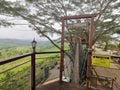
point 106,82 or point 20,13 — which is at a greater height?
point 20,13

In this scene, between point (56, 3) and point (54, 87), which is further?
point (56, 3)

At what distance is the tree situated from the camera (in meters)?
5.38

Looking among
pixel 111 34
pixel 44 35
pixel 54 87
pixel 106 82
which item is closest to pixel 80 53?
pixel 54 87

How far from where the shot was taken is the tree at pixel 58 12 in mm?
5379

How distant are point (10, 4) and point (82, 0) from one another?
2747 millimetres

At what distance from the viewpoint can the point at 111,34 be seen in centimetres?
638

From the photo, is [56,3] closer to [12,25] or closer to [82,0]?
[82,0]

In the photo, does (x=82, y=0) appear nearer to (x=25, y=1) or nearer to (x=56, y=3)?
(x=56, y=3)

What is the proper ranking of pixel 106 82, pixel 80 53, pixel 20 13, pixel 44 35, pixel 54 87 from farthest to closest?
1. pixel 44 35
2. pixel 20 13
3. pixel 106 82
4. pixel 80 53
5. pixel 54 87

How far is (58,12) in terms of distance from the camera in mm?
5852

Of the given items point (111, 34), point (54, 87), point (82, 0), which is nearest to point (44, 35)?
point (82, 0)

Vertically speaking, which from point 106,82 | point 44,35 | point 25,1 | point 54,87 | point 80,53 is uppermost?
point 25,1

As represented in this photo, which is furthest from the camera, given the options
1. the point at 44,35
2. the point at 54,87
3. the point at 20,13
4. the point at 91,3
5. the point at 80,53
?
the point at 44,35

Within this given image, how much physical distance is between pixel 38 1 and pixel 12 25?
4.45 feet
